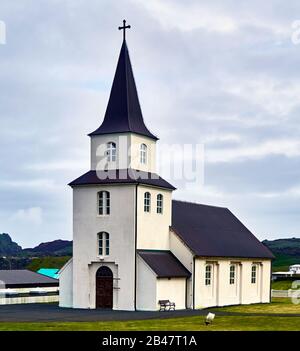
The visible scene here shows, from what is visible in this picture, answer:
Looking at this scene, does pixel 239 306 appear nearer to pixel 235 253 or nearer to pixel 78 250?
pixel 235 253

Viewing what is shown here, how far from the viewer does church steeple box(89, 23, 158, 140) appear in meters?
49.8

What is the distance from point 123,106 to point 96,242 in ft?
30.2

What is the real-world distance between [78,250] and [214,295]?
10.3 m

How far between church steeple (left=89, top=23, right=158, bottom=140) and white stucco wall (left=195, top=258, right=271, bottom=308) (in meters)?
10.0

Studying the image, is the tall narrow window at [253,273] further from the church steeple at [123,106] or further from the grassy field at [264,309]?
the church steeple at [123,106]

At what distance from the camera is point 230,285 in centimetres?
5512

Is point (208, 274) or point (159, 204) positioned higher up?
point (159, 204)

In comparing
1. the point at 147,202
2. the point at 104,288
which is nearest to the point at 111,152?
the point at 147,202

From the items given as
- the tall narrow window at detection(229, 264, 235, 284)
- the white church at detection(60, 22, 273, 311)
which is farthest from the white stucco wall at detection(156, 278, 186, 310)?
the tall narrow window at detection(229, 264, 235, 284)

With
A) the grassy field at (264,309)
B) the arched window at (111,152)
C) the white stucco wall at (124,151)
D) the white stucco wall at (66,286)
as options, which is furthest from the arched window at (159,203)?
the grassy field at (264,309)

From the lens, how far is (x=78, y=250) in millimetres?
49875

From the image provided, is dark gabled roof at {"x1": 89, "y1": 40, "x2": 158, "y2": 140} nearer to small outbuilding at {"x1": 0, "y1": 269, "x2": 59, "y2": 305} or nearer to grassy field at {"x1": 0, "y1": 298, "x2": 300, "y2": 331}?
small outbuilding at {"x1": 0, "y1": 269, "x2": 59, "y2": 305}


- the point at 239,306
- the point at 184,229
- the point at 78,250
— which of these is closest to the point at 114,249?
the point at 78,250

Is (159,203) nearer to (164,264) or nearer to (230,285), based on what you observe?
(164,264)
